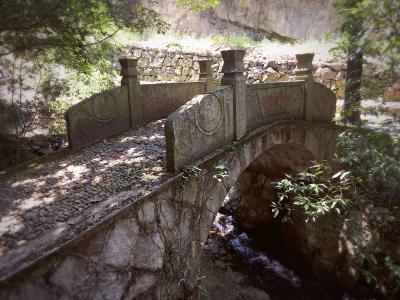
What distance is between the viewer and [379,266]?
6.32 metres

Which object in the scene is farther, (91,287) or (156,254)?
(156,254)

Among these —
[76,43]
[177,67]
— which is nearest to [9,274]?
[76,43]

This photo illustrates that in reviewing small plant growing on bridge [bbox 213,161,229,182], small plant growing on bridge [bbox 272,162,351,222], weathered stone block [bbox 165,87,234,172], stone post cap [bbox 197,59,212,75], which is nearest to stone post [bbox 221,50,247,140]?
weathered stone block [bbox 165,87,234,172]

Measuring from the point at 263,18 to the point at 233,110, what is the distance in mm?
14219

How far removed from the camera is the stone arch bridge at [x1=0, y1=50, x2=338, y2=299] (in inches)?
104

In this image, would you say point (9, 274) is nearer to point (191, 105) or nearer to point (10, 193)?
point (10, 193)

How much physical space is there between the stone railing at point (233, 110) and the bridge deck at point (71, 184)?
20.5 inches

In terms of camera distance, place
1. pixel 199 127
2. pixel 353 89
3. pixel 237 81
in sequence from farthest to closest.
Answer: pixel 353 89 < pixel 237 81 < pixel 199 127

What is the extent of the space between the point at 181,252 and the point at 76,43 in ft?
11.8

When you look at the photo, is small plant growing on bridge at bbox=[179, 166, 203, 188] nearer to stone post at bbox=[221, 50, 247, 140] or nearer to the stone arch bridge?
the stone arch bridge

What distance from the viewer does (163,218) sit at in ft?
12.2

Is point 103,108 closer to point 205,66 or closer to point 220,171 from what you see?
point 220,171

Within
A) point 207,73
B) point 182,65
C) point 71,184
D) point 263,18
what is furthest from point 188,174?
point 263,18

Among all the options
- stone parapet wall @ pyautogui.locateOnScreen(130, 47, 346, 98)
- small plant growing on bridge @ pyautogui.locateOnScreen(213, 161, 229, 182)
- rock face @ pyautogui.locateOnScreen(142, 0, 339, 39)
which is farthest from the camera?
rock face @ pyautogui.locateOnScreen(142, 0, 339, 39)
